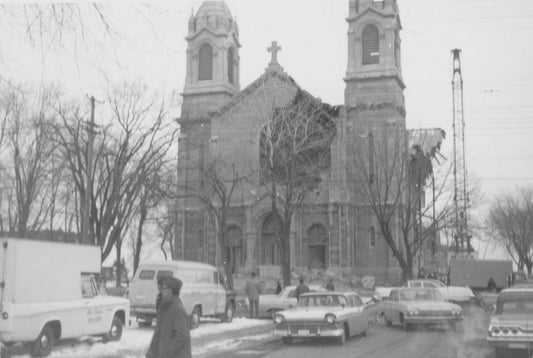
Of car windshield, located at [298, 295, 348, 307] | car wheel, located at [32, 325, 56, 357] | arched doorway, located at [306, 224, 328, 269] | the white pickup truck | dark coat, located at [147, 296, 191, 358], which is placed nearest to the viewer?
dark coat, located at [147, 296, 191, 358]

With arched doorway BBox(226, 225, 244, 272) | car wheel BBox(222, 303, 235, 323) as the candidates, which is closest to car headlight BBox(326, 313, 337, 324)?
car wheel BBox(222, 303, 235, 323)

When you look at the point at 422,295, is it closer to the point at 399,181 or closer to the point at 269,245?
the point at 399,181

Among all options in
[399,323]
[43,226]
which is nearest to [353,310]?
[399,323]

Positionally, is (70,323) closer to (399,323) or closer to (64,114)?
(399,323)

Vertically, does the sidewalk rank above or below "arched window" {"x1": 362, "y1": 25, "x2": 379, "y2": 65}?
below

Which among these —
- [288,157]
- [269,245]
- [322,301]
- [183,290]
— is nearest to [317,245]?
[269,245]

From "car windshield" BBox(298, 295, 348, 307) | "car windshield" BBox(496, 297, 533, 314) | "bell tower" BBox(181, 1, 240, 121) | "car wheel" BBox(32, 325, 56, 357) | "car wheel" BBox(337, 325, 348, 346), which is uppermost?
"bell tower" BBox(181, 1, 240, 121)

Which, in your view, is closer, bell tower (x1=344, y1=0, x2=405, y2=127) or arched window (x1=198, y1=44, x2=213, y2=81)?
arched window (x1=198, y1=44, x2=213, y2=81)

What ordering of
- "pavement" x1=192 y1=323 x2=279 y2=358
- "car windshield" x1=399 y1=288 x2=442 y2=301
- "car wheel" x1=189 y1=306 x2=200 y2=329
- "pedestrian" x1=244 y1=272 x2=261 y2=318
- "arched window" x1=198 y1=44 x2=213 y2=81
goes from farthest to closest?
"arched window" x1=198 y1=44 x2=213 y2=81 < "pedestrian" x1=244 y1=272 x2=261 y2=318 < "car wheel" x1=189 y1=306 x2=200 y2=329 < "car windshield" x1=399 y1=288 x2=442 y2=301 < "pavement" x1=192 y1=323 x2=279 y2=358

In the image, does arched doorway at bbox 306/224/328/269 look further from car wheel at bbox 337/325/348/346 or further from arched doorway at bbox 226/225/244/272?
car wheel at bbox 337/325/348/346

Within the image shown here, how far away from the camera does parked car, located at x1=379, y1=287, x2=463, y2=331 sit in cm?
1725

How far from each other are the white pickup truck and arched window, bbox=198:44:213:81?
26.0 meters

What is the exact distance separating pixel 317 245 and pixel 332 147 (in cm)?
713

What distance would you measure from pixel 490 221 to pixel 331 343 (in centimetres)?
3165
